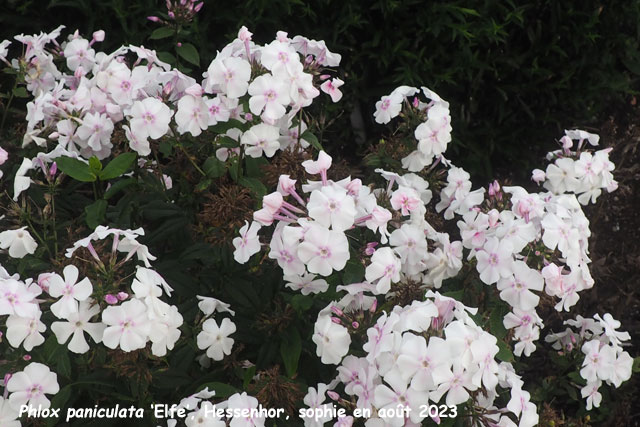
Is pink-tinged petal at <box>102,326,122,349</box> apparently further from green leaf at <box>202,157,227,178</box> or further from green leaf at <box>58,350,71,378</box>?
green leaf at <box>202,157,227,178</box>

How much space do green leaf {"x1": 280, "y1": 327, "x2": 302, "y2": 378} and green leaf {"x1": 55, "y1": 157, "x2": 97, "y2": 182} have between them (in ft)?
2.07

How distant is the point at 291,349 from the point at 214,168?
1.73 feet

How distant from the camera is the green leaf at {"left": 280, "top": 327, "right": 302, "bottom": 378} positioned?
2025 millimetres

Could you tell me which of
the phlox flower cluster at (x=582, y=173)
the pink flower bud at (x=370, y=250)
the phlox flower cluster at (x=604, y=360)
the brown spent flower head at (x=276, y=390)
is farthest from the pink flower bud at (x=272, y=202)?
the phlox flower cluster at (x=604, y=360)

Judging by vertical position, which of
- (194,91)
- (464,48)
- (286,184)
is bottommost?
(286,184)

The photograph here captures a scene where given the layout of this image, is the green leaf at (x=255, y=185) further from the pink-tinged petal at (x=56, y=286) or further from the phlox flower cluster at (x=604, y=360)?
the phlox flower cluster at (x=604, y=360)

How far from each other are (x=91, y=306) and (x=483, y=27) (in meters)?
2.48

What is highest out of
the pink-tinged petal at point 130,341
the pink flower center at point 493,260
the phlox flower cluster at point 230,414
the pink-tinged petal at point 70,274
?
the pink flower center at point 493,260

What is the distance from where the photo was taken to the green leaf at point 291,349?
2.03m

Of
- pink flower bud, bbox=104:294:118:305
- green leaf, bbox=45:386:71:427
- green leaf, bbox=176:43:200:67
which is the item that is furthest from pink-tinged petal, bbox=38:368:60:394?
green leaf, bbox=176:43:200:67

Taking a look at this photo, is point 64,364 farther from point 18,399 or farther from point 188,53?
point 188,53

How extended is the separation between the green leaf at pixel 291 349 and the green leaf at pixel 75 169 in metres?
0.63

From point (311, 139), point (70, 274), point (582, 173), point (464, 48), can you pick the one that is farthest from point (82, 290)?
point (464, 48)

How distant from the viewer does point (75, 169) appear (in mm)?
2059
